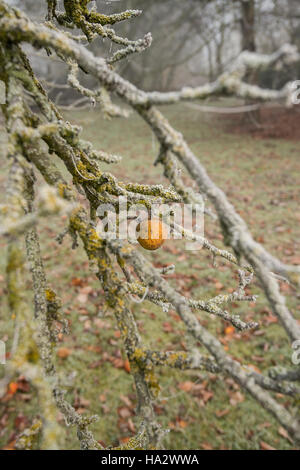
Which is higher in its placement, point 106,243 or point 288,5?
point 288,5

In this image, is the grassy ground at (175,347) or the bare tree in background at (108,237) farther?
the grassy ground at (175,347)

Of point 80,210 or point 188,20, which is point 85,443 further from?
point 188,20

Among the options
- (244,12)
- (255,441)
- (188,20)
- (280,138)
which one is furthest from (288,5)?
(255,441)

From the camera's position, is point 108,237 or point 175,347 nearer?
point 108,237

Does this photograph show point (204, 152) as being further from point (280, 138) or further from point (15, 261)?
point (15, 261)

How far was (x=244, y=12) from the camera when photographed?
11.7m

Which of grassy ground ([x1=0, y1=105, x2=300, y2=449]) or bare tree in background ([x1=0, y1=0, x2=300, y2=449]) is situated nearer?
bare tree in background ([x1=0, y1=0, x2=300, y2=449])

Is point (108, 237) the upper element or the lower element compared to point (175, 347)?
upper

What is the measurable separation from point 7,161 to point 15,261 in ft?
0.85

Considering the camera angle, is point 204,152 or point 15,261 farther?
point 204,152

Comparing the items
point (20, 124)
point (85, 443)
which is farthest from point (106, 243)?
point (85, 443)
